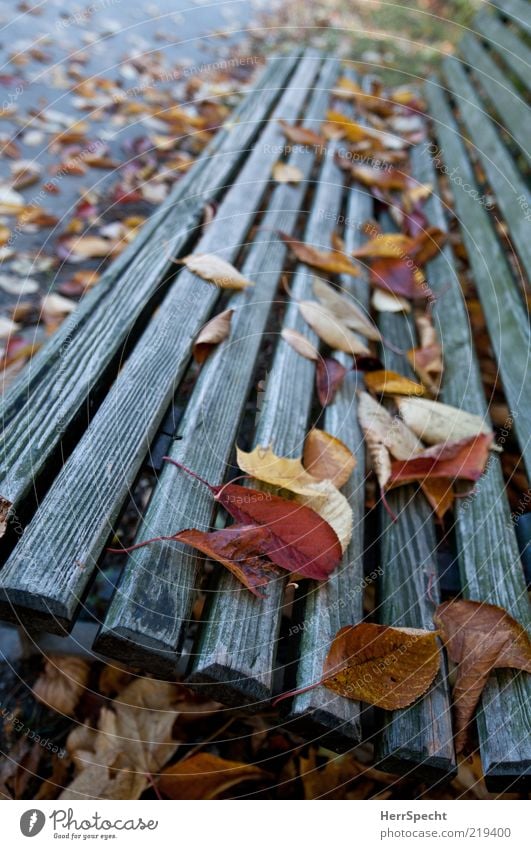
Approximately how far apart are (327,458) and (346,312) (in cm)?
52

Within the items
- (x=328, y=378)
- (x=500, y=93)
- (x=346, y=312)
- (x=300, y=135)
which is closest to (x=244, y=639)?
(x=328, y=378)

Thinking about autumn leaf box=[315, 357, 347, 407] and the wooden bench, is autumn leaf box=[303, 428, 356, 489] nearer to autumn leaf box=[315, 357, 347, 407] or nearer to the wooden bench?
the wooden bench

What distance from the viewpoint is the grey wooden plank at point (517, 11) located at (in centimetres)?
231

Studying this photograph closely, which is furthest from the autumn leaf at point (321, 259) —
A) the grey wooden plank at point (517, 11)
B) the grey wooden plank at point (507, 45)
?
the grey wooden plank at point (517, 11)

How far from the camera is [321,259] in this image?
1.67 meters

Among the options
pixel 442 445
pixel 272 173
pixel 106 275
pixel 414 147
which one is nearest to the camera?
pixel 442 445

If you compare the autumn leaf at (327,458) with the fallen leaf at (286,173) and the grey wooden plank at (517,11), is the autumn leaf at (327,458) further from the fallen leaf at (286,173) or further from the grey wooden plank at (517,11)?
the grey wooden plank at (517,11)

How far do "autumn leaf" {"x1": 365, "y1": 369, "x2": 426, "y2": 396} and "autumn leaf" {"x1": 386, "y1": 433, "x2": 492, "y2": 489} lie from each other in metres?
0.18

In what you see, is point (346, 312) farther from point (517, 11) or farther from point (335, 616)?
point (517, 11)

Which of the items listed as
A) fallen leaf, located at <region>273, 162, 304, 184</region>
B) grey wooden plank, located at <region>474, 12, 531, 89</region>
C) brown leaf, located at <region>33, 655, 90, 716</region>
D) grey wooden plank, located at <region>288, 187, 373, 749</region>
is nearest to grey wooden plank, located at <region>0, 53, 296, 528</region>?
fallen leaf, located at <region>273, 162, 304, 184</region>

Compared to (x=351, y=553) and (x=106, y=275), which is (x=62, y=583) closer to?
(x=351, y=553)

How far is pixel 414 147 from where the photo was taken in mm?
2646

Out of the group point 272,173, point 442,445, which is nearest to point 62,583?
point 442,445

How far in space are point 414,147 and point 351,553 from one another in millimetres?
2212
